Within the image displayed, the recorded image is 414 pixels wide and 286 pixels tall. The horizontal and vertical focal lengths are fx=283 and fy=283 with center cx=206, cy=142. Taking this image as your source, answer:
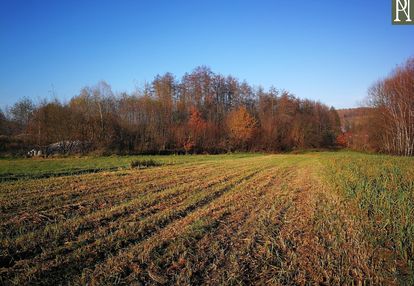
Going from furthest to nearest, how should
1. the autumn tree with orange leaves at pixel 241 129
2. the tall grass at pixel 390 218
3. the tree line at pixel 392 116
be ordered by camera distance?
the autumn tree with orange leaves at pixel 241 129 → the tree line at pixel 392 116 → the tall grass at pixel 390 218

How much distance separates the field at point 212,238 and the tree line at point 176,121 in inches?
1327

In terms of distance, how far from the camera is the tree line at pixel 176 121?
40.4m

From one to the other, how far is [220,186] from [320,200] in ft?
13.8

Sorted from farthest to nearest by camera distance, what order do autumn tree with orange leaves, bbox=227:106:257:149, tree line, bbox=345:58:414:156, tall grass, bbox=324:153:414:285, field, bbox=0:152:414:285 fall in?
autumn tree with orange leaves, bbox=227:106:257:149 → tree line, bbox=345:58:414:156 → tall grass, bbox=324:153:414:285 → field, bbox=0:152:414:285

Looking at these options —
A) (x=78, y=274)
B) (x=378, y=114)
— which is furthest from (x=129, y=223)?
(x=378, y=114)

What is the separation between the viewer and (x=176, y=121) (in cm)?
5284

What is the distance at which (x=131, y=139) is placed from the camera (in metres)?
45.8

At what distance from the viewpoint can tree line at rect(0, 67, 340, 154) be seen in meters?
40.4

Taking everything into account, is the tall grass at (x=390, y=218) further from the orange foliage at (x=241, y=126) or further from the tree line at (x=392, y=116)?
the orange foliage at (x=241, y=126)

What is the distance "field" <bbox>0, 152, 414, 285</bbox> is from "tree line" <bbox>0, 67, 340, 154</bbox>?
33708 millimetres

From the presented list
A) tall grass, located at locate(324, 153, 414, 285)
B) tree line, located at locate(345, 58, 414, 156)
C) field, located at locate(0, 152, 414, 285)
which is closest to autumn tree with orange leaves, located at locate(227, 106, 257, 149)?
tree line, located at locate(345, 58, 414, 156)

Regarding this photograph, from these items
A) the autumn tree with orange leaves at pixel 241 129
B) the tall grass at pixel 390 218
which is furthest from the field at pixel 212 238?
the autumn tree with orange leaves at pixel 241 129

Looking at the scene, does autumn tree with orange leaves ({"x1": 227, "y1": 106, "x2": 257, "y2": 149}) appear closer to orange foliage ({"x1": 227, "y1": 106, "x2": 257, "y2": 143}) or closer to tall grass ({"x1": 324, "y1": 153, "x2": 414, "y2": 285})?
orange foliage ({"x1": 227, "y1": 106, "x2": 257, "y2": 143})

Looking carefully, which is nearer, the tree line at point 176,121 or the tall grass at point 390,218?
the tall grass at point 390,218
